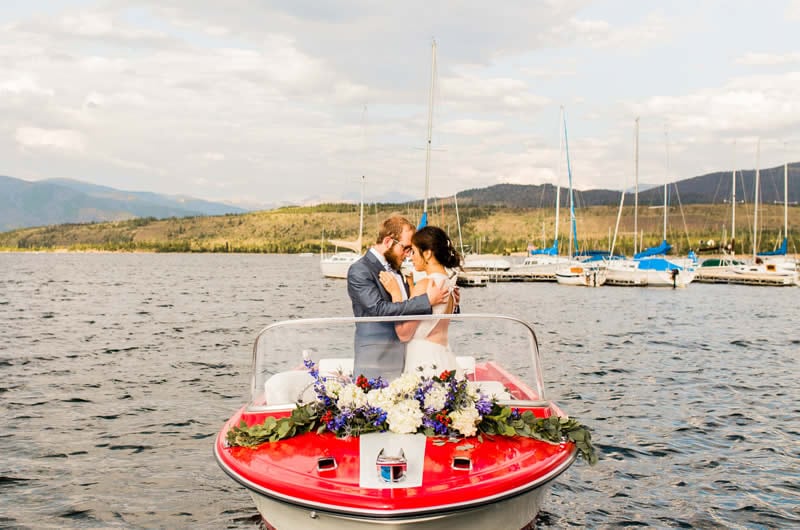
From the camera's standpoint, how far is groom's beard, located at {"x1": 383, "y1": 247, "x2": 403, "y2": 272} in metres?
7.46

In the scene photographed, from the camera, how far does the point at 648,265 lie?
66750 mm

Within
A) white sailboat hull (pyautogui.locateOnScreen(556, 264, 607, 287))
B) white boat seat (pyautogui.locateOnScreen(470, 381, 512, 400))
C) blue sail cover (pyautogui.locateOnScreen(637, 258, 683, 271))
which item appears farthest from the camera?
white sailboat hull (pyautogui.locateOnScreen(556, 264, 607, 287))

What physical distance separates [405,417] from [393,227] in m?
2.09

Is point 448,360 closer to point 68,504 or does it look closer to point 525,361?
point 525,361

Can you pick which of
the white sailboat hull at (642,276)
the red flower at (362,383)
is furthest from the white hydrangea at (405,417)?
the white sailboat hull at (642,276)

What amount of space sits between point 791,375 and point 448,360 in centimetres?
1674

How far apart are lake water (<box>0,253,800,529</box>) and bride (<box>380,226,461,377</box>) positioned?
319 centimetres

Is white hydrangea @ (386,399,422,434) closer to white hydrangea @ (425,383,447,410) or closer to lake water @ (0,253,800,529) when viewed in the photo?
white hydrangea @ (425,383,447,410)

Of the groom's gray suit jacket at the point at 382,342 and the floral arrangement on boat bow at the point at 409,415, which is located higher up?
the groom's gray suit jacket at the point at 382,342

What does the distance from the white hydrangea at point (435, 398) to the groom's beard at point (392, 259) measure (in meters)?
1.54

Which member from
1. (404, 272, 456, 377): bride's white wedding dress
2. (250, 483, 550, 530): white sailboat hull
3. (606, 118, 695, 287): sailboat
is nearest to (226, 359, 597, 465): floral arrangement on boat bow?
(404, 272, 456, 377): bride's white wedding dress

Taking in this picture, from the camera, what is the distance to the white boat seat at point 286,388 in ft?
23.6

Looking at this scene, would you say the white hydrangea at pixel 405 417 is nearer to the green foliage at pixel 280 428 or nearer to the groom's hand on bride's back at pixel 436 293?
the green foliage at pixel 280 428

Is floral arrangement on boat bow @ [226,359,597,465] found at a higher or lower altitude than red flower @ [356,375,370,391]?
lower
